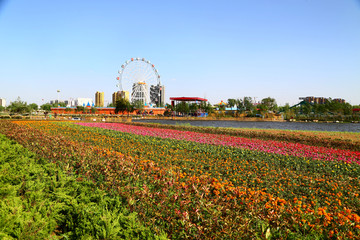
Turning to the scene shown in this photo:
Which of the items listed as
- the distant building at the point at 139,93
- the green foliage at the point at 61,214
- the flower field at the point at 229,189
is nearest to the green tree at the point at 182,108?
the distant building at the point at 139,93

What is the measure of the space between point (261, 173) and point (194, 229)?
480 centimetres

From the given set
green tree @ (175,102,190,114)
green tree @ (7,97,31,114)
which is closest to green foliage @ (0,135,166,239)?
green tree @ (7,97,31,114)

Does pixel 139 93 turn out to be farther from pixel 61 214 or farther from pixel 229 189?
pixel 61 214

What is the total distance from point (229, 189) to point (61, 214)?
300 centimetres

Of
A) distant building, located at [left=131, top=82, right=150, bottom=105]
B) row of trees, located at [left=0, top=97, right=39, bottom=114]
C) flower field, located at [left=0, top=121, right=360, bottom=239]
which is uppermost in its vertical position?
distant building, located at [left=131, top=82, right=150, bottom=105]

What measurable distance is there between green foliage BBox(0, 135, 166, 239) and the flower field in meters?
0.35

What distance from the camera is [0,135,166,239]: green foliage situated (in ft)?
8.77

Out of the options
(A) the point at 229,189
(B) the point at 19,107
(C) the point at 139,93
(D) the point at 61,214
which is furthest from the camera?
(C) the point at 139,93

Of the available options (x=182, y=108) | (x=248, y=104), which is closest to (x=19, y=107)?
(x=182, y=108)

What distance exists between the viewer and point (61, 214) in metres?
3.41

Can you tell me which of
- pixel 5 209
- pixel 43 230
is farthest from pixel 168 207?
pixel 5 209

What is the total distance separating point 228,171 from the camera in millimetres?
7059

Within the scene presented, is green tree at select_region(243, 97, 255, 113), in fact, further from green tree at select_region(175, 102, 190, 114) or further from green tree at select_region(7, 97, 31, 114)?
green tree at select_region(7, 97, 31, 114)

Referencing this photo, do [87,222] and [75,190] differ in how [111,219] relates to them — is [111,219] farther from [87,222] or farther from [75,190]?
[75,190]
